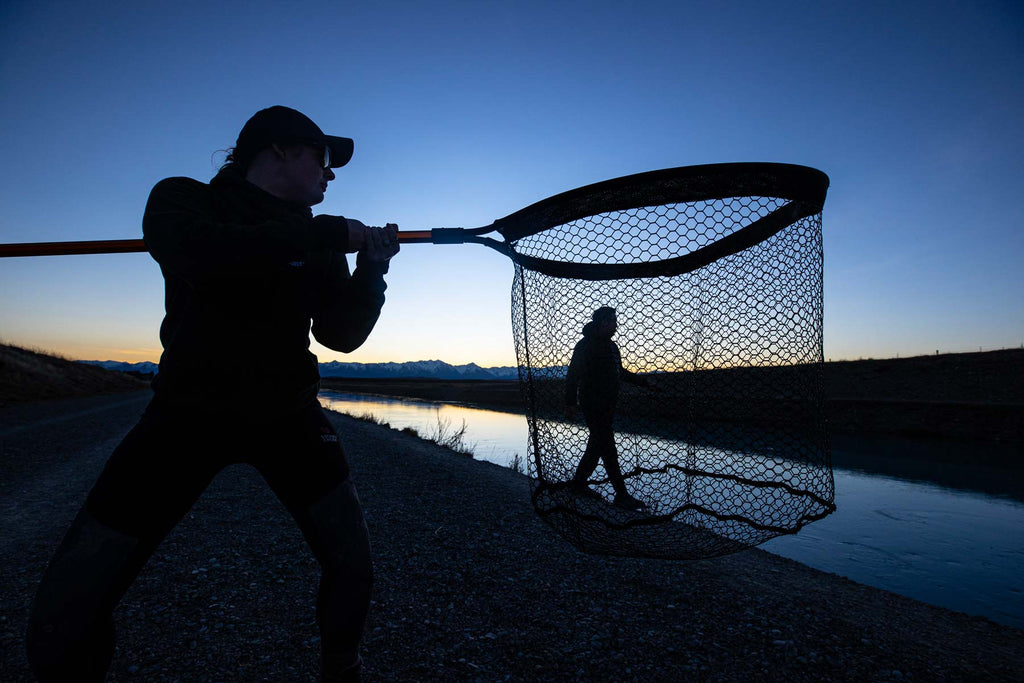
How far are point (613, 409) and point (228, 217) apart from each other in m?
1.63

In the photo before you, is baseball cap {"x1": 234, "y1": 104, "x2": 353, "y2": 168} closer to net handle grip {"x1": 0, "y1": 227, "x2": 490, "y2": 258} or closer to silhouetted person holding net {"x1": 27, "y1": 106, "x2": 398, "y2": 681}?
silhouetted person holding net {"x1": 27, "y1": 106, "x2": 398, "y2": 681}

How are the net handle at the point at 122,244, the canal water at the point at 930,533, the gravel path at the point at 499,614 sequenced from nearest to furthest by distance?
the net handle at the point at 122,244 < the gravel path at the point at 499,614 < the canal water at the point at 930,533

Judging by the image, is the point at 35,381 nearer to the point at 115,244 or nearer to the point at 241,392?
the point at 115,244

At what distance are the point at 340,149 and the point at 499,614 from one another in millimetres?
3024

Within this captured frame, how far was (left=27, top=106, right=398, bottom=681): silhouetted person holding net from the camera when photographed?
3.98 ft

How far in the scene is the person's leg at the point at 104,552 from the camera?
3.78ft

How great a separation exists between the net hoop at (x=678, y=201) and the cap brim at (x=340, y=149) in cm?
66

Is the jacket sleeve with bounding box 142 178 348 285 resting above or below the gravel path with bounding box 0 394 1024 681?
above

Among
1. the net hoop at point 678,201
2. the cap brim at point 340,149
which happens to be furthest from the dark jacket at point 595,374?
the cap brim at point 340,149

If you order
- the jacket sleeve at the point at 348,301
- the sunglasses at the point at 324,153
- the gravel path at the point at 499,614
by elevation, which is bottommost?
the gravel path at the point at 499,614

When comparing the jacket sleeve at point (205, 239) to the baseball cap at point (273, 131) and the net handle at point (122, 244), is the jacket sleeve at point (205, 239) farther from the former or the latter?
the net handle at point (122, 244)

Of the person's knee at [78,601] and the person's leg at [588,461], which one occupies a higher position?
the person's leg at [588,461]

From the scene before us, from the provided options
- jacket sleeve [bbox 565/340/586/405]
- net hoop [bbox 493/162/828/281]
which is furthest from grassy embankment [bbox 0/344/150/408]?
net hoop [bbox 493/162/828/281]

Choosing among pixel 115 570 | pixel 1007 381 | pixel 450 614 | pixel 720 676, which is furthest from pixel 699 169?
pixel 1007 381
